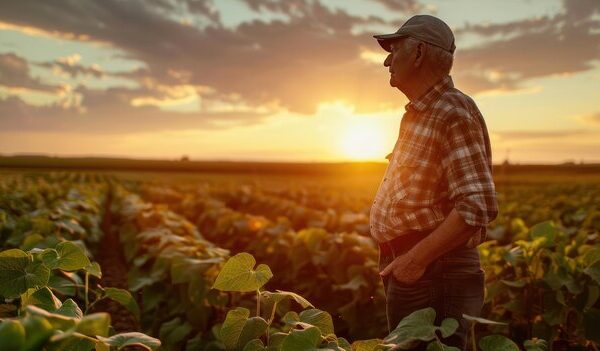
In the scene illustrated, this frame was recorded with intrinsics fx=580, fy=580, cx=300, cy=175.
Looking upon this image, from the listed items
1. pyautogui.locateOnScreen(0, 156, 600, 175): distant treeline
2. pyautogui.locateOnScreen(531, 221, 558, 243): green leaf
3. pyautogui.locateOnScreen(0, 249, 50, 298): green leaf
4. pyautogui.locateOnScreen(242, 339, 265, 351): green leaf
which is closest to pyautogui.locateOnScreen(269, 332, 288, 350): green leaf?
pyautogui.locateOnScreen(242, 339, 265, 351): green leaf

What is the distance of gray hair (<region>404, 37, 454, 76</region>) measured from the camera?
2582 millimetres

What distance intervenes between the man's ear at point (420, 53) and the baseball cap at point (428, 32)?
3 cm

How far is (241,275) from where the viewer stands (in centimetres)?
199

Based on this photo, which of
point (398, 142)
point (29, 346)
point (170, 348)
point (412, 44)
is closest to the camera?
point (29, 346)

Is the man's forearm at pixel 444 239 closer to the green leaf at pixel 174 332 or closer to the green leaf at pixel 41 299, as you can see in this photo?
the green leaf at pixel 41 299

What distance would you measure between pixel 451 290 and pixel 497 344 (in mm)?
873

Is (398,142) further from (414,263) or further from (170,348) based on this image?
(170,348)

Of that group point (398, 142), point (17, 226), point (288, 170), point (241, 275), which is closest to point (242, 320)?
point (241, 275)

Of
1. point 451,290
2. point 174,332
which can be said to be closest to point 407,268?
point 451,290

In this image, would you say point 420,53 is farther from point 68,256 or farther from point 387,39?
point 68,256

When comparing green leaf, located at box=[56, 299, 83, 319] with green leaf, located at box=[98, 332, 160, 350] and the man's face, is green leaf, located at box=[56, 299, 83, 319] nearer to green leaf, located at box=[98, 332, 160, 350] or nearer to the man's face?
green leaf, located at box=[98, 332, 160, 350]

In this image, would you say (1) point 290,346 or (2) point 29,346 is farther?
(1) point 290,346

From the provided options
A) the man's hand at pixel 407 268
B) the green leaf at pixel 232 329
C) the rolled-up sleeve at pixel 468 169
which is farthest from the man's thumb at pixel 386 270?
the green leaf at pixel 232 329

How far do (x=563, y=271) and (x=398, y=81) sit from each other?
7.88 ft
